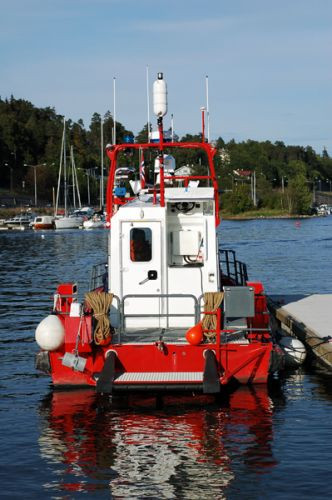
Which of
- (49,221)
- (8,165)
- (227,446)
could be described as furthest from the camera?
(8,165)

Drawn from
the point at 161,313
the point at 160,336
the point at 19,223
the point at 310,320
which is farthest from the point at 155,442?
the point at 19,223

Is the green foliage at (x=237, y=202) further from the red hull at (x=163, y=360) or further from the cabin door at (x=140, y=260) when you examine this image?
the red hull at (x=163, y=360)

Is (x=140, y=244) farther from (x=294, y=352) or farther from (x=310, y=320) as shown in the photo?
(x=310, y=320)

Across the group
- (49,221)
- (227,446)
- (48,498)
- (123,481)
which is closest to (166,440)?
(227,446)

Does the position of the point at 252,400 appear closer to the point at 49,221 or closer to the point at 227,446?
the point at 227,446

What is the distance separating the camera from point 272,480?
12531 millimetres

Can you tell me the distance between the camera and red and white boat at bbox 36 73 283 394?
15.9m

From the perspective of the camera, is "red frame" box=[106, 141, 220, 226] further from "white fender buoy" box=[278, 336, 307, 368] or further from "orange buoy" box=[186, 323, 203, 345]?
"white fender buoy" box=[278, 336, 307, 368]

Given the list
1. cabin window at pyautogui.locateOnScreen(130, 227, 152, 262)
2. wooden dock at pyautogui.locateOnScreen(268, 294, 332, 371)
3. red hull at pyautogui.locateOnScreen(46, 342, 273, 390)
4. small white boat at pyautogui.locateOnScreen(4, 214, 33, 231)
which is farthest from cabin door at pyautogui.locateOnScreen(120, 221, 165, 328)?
small white boat at pyautogui.locateOnScreen(4, 214, 33, 231)

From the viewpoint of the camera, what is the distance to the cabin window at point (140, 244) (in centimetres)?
1738

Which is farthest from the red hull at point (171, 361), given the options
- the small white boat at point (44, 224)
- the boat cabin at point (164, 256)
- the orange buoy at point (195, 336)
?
the small white boat at point (44, 224)

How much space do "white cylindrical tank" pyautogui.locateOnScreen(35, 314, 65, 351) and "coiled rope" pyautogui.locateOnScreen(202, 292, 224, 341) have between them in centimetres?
256

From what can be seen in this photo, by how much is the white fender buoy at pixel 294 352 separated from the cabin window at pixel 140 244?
162 inches

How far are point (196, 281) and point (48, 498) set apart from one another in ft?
21.0
